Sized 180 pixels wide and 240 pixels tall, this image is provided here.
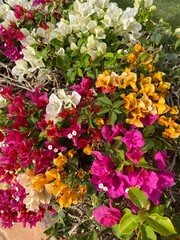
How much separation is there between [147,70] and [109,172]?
0.51 m

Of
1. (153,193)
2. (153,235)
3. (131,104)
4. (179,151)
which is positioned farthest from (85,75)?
(153,235)

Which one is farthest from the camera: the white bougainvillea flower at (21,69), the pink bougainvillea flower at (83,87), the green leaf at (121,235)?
the white bougainvillea flower at (21,69)

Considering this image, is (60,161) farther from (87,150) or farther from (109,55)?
(109,55)

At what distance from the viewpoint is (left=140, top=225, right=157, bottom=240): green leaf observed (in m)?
1.31

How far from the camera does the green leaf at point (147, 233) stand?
1311mm

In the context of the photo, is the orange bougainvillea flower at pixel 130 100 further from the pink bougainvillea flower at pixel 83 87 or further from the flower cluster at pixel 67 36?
the flower cluster at pixel 67 36

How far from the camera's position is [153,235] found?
4.30 feet

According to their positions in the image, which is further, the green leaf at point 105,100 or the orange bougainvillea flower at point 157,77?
the orange bougainvillea flower at point 157,77

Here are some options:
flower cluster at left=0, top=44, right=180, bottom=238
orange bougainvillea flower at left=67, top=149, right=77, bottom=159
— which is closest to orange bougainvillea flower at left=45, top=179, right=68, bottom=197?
flower cluster at left=0, top=44, right=180, bottom=238

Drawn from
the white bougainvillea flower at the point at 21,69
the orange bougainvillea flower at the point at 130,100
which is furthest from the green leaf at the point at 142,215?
the white bougainvillea flower at the point at 21,69

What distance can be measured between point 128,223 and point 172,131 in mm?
397

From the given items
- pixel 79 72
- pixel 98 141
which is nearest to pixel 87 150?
pixel 98 141

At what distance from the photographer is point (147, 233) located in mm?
1323

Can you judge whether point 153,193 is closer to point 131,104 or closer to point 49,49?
point 131,104
